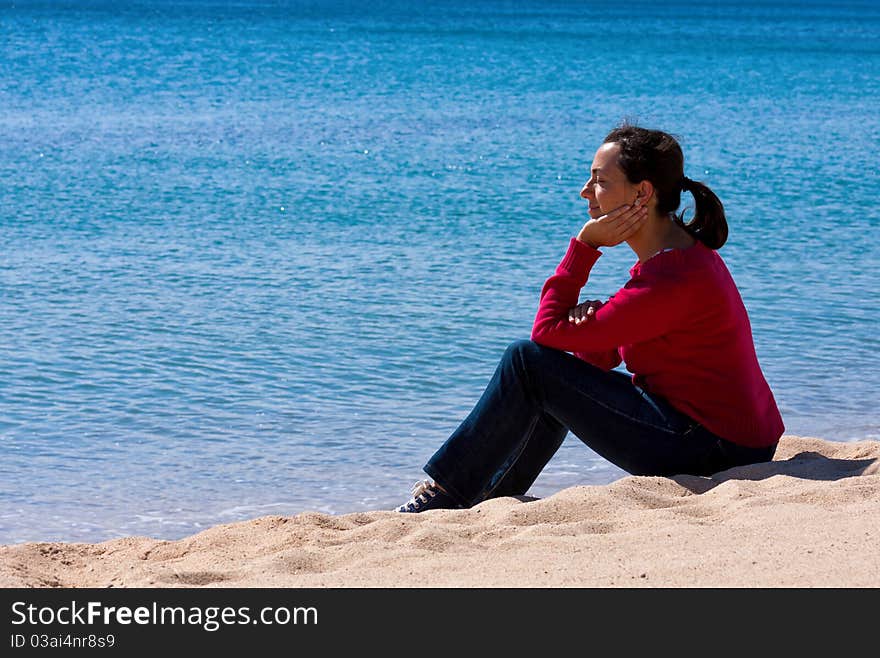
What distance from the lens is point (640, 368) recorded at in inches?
170

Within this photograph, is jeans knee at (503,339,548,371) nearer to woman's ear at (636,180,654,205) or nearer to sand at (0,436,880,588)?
sand at (0,436,880,588)

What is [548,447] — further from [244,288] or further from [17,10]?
[17,10]

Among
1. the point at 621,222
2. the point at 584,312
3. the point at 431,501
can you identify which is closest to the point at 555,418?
the point at 584,312

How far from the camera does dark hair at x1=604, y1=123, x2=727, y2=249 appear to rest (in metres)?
4.20

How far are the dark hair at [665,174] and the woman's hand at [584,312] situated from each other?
40 centimetres

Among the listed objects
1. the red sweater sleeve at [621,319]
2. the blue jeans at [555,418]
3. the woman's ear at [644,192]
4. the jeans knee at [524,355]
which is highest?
the woman's ear at [644,192]

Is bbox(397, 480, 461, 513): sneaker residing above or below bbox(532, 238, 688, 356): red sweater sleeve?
below

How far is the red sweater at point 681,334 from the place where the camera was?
4082 mm

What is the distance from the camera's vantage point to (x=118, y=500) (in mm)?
5305

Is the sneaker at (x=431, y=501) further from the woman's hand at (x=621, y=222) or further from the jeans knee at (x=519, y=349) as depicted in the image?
the woman's hand at (x=621, y=222)

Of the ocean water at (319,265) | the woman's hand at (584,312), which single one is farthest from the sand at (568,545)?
the ocean water at (319,265)

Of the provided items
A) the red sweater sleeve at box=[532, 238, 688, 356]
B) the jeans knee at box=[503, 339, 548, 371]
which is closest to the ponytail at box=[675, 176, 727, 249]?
the red sweater sleeve at box=[532, 238, 688, 356]

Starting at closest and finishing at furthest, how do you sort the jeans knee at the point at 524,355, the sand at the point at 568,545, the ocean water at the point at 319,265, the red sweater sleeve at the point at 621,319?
1. the sand at the point at 568,545
2. the red sweater sleeve at the point at 621,319
3. the jeans knee at the point at 524,355
4. the ocean water at the point at 319,265
